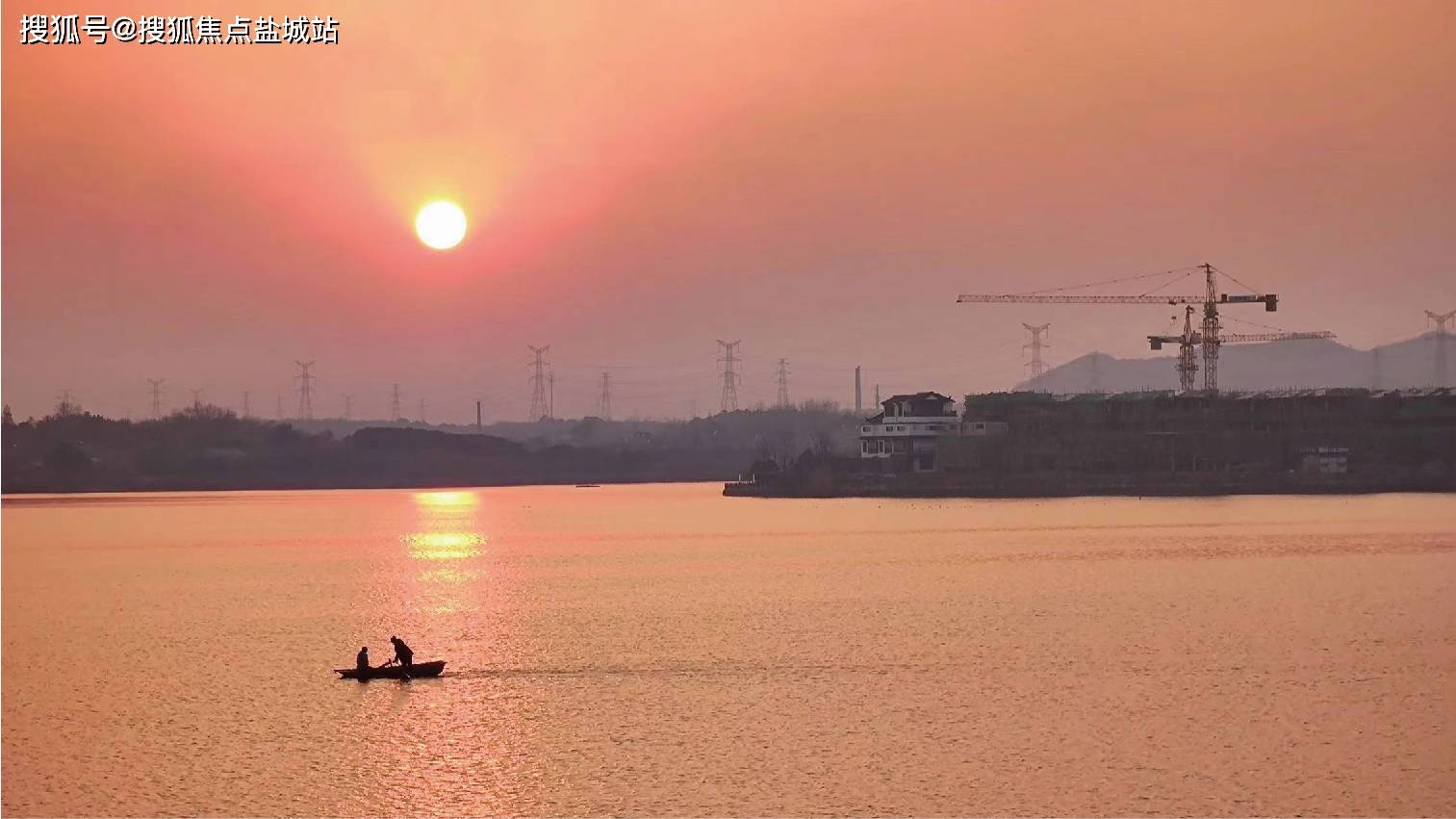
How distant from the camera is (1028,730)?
34.6m

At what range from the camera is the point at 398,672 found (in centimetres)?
4281

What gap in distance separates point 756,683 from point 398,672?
9.60 metres

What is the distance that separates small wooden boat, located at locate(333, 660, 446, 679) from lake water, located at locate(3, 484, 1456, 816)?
1.41 ft

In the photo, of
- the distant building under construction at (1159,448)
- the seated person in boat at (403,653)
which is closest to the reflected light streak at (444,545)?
the distant building under construction at (1159,448)

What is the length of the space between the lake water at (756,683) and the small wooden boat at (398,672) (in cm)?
43

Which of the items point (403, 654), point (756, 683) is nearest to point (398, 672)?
point (403, 654)

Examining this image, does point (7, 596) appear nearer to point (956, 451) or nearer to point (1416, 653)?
point (1416, 653)

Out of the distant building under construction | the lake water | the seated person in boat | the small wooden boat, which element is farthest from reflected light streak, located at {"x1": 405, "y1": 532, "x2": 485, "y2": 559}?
the seated person in boat

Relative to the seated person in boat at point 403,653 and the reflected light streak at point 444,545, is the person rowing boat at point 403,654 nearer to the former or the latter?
the seated person in boat at point 403,653

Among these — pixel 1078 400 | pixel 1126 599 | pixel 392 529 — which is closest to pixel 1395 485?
pixel 1078 400

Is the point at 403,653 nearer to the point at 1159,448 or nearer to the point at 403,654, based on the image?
the point at 403,654

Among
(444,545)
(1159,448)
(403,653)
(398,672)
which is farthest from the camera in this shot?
(1159,448)

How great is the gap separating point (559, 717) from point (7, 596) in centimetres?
4370

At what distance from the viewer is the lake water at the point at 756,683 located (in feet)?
98.7
